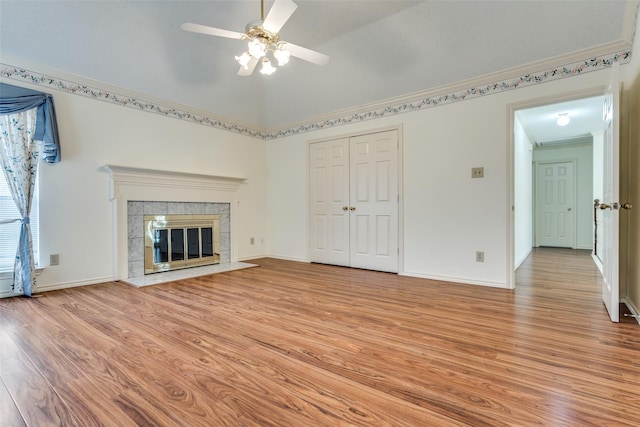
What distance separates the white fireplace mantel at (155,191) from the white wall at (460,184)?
238 centimetres

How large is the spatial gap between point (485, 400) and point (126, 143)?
4.34m

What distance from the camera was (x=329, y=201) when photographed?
483 centimetres

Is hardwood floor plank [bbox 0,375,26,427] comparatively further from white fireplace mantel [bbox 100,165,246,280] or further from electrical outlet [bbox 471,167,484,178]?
electrical outlet [bbox 471,167,484,178]

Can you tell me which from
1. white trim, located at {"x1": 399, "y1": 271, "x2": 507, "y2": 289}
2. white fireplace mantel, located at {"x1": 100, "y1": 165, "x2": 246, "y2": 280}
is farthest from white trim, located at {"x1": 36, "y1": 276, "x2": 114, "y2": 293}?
white trim, located at {"x1": 399, "y1": 271, "x2": 507, "y2": 289}

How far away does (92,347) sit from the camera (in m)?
1.87

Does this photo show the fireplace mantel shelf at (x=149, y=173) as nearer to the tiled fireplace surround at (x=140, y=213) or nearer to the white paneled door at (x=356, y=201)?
the tiled fireplace surround at (x=140, y=213)

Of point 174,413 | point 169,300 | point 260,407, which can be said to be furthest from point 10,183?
point 260,407

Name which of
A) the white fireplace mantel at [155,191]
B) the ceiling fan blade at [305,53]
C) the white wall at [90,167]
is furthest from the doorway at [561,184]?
the white wall at [90,167]

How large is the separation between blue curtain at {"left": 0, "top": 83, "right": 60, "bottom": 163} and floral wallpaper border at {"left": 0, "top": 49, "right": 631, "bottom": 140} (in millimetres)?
177

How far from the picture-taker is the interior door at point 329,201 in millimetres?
4660

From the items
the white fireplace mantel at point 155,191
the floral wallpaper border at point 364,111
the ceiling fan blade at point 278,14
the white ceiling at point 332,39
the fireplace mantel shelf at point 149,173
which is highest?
the white ceiling at point 332,39

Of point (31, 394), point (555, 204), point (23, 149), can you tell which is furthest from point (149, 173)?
point (555, 204)

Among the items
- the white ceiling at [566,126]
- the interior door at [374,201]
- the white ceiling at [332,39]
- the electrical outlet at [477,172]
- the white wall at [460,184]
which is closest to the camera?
the white ceiling at [332,39]

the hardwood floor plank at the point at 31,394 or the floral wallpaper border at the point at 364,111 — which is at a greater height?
the floral wallpaper border at the point at 364,111
